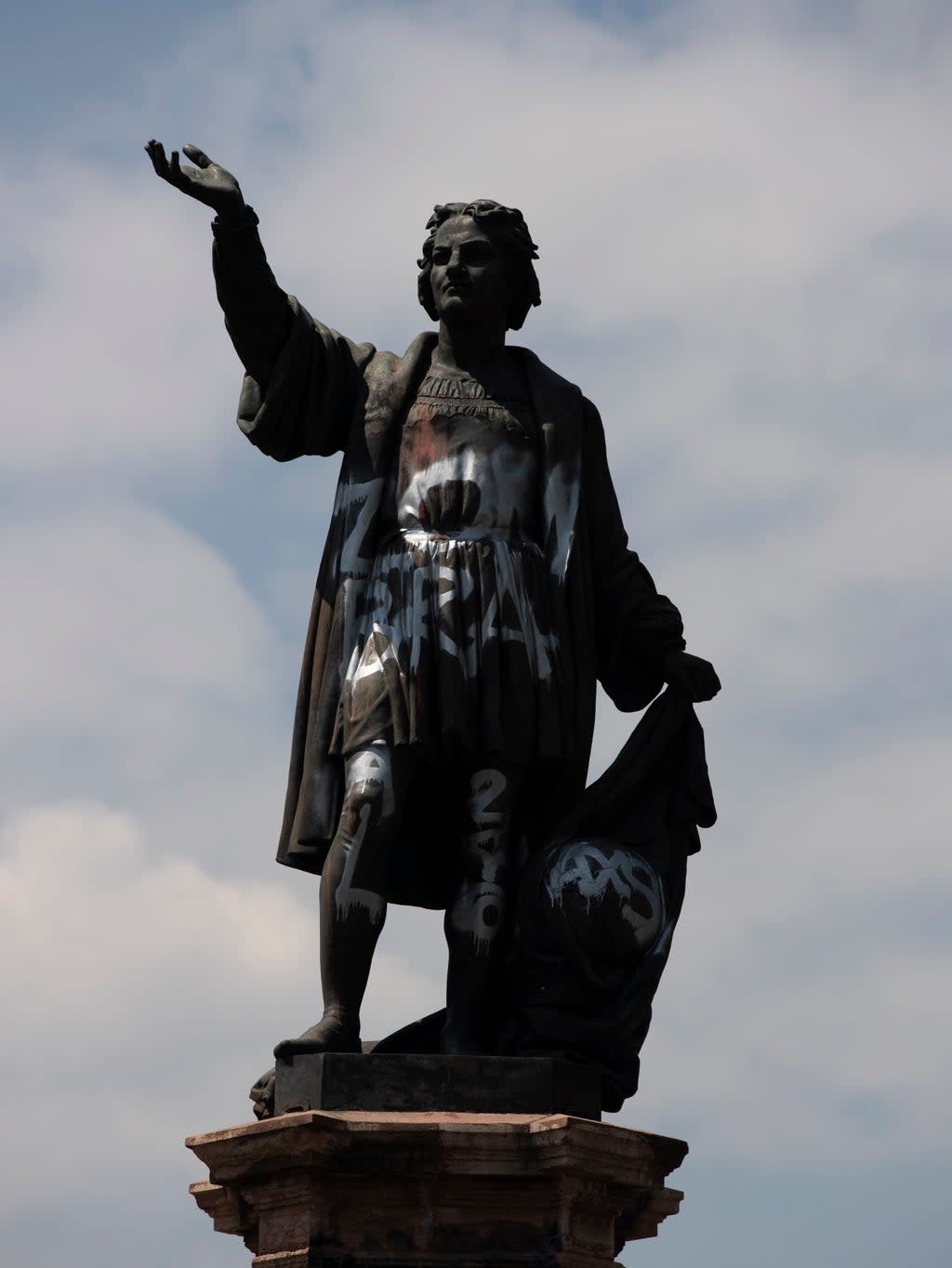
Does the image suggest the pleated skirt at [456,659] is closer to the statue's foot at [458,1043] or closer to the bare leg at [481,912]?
the bare leg at [481,912]

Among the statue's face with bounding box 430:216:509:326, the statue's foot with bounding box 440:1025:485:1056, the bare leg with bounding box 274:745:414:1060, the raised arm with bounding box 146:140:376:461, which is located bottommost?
the statue's foot with bounding box 440:1025:485:1056

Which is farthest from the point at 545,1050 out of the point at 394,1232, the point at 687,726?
the point at 687,726

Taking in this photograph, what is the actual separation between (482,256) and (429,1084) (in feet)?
11.6

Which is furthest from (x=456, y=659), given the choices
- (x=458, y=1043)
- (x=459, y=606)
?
(x=458, y=1043)

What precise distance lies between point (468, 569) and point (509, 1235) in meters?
2.63

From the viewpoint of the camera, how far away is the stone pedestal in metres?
8.27

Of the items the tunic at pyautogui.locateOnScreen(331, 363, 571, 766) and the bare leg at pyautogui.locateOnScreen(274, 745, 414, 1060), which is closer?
the bare leg at pyautogui.locateOnScreen(274, 745, 414, 1060)

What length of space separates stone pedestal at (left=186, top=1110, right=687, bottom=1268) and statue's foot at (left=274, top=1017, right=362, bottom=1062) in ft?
1.07

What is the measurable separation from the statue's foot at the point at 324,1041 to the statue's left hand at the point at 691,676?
6.78 feet

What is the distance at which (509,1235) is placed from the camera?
8367 millimetres

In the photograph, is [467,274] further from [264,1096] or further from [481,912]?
[264,1096]

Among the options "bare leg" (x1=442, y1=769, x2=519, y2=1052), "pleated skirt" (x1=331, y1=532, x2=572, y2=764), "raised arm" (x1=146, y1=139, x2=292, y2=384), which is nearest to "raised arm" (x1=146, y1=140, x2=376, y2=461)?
"raised arm" (x1=146, y1=139, x2=292, y2=384)

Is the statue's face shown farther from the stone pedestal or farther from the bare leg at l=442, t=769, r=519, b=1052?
the stone pedestal

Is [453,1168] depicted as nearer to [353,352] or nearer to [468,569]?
[468,569]
